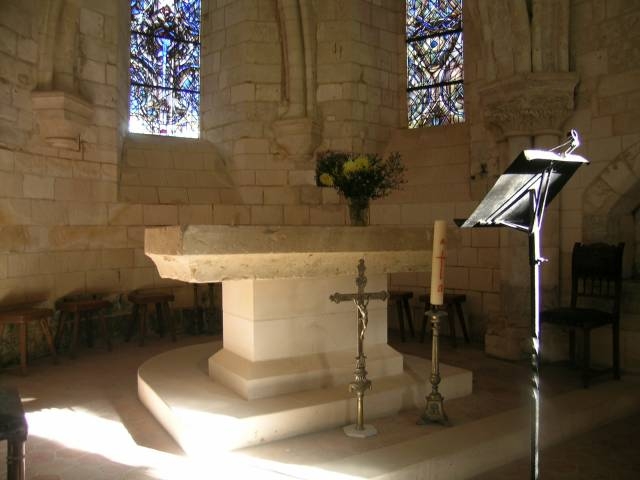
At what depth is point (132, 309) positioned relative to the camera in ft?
20.3

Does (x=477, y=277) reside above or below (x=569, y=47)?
below

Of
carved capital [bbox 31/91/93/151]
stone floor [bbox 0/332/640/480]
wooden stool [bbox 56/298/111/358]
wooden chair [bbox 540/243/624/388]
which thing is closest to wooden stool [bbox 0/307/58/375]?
stone floor [bbox 0/332/640/480]

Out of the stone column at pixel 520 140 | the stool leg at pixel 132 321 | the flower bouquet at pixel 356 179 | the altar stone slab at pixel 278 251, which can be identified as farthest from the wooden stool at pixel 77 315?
the stone column at pixel 520 140

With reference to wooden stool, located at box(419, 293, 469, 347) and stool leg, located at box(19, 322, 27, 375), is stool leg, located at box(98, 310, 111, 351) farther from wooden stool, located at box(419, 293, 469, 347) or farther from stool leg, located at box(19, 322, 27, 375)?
wooden stool, located at box(419, 293, 469, 347)

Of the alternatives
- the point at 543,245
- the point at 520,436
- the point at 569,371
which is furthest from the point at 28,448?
the point at 543,245

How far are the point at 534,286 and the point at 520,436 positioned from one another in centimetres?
140

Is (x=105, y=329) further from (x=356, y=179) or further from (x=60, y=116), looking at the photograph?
(x=356, y=179)

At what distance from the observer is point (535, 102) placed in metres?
4.96

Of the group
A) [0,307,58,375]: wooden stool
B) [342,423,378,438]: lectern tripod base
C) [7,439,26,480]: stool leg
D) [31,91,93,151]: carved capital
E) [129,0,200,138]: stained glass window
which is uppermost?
[129,0,200,138]: stained glass window

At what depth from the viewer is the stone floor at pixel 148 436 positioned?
2.74 metres

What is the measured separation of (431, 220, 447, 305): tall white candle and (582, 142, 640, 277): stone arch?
255 cm

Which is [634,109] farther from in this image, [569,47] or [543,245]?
[543,245]

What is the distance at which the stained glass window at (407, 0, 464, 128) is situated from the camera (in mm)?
6637

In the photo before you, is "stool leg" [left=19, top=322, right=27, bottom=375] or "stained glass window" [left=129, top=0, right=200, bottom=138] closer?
"stool leg" [left=19, top=322, right=27, bottom=375]
